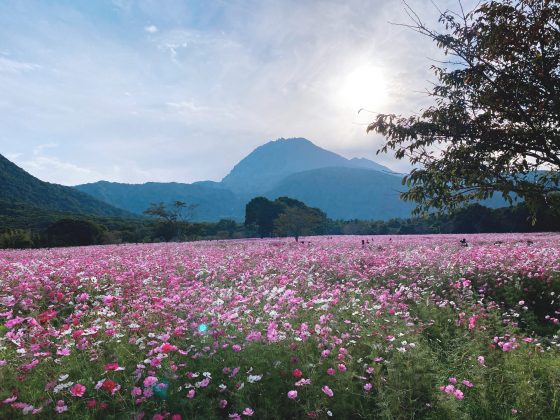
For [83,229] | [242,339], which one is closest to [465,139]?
[242,339]

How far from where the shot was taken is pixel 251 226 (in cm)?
8125

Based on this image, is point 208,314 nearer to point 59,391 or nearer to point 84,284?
point 59,391

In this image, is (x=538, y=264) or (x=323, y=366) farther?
(x=538, y=264)

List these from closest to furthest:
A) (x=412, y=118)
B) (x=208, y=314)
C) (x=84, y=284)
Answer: (x=208, y=314) < (x=412, y=118) < (x=84, y=284)

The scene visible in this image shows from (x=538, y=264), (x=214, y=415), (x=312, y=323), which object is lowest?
(x=214, y=415)

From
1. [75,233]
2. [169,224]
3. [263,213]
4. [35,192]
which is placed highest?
[35,192]

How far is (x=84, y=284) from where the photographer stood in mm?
8469

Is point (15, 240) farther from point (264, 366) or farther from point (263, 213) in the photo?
point (263, 213)

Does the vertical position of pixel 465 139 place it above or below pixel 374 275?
above

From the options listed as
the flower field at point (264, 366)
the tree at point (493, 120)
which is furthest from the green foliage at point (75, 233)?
the tree at point (493, 120)

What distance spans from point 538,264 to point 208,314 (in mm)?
10170

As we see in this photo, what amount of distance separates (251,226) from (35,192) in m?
104

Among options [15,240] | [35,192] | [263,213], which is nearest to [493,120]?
[15,240]

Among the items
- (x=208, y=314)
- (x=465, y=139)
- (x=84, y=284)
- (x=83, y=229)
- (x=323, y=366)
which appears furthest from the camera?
(x=83, y=229)
